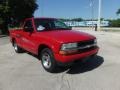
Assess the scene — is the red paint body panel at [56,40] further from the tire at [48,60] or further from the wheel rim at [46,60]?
the wheel rim at [46,60]

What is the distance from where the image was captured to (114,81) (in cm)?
646

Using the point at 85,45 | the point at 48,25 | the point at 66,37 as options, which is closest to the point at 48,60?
the point at 66,37

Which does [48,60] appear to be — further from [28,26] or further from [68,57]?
[28,26]

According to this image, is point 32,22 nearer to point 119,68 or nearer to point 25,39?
point 25,39

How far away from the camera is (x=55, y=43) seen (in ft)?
22.9

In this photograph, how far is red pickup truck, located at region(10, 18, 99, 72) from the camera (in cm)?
689

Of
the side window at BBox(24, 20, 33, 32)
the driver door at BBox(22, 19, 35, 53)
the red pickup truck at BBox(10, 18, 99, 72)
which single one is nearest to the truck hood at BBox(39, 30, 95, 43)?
the red pickup truck at BBox(10, 18, 99, 72)

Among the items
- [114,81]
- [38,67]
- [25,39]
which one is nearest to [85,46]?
[114,81]

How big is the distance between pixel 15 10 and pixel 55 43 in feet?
87.5

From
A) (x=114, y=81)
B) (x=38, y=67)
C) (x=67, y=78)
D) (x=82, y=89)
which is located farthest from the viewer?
(x=38, y=67)

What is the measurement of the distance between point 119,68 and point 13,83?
368cm

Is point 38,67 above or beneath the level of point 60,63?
beneath

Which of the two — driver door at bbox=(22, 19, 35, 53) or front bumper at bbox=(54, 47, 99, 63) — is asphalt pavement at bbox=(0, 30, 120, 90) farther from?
driver door at bbox=(22, 19, 35, 53)

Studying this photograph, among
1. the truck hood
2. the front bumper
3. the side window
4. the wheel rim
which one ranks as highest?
the side window
